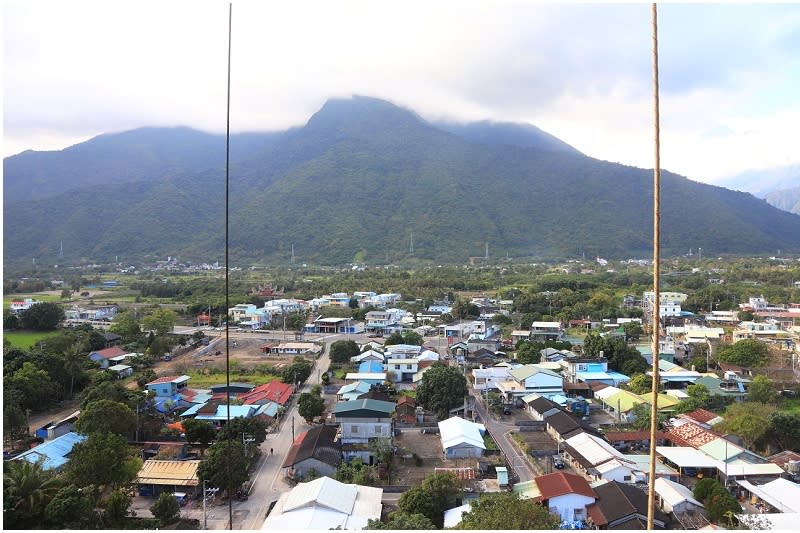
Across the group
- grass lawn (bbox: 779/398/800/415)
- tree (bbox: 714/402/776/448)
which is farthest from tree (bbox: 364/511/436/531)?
grass lawn (bbox: 779/398/800/415)

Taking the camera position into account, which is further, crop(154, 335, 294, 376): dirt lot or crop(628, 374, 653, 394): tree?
crop(154, 335, 294, 376): dirt lot

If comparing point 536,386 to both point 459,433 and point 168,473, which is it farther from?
point 168,473

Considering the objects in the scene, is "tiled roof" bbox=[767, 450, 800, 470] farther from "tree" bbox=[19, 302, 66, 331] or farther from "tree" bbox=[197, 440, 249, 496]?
"tree" bbox=[19, 302, 66, 331]

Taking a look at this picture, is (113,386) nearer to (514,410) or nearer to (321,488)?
(321,488)

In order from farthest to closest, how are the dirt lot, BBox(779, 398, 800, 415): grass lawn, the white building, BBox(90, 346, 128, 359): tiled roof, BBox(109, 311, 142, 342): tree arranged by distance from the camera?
BBox(109, 311, 142, 342): tree < the dirt lot < BBox(90, 346, 128, 359): tiled roof < BBox(779, 398, 800, 415): grass lawn < the white building

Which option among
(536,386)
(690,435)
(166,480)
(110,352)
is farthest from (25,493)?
(110,352)

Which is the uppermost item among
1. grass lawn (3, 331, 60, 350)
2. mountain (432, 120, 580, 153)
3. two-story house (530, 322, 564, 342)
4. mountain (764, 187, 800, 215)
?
mountain (432, 120, 580, 153)

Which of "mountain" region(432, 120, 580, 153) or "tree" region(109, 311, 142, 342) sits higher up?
"mountain" region(432, 120, 580, 153)

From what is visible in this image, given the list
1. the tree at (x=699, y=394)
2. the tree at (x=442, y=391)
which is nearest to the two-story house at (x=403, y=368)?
the tree at (x=442, y=391)
